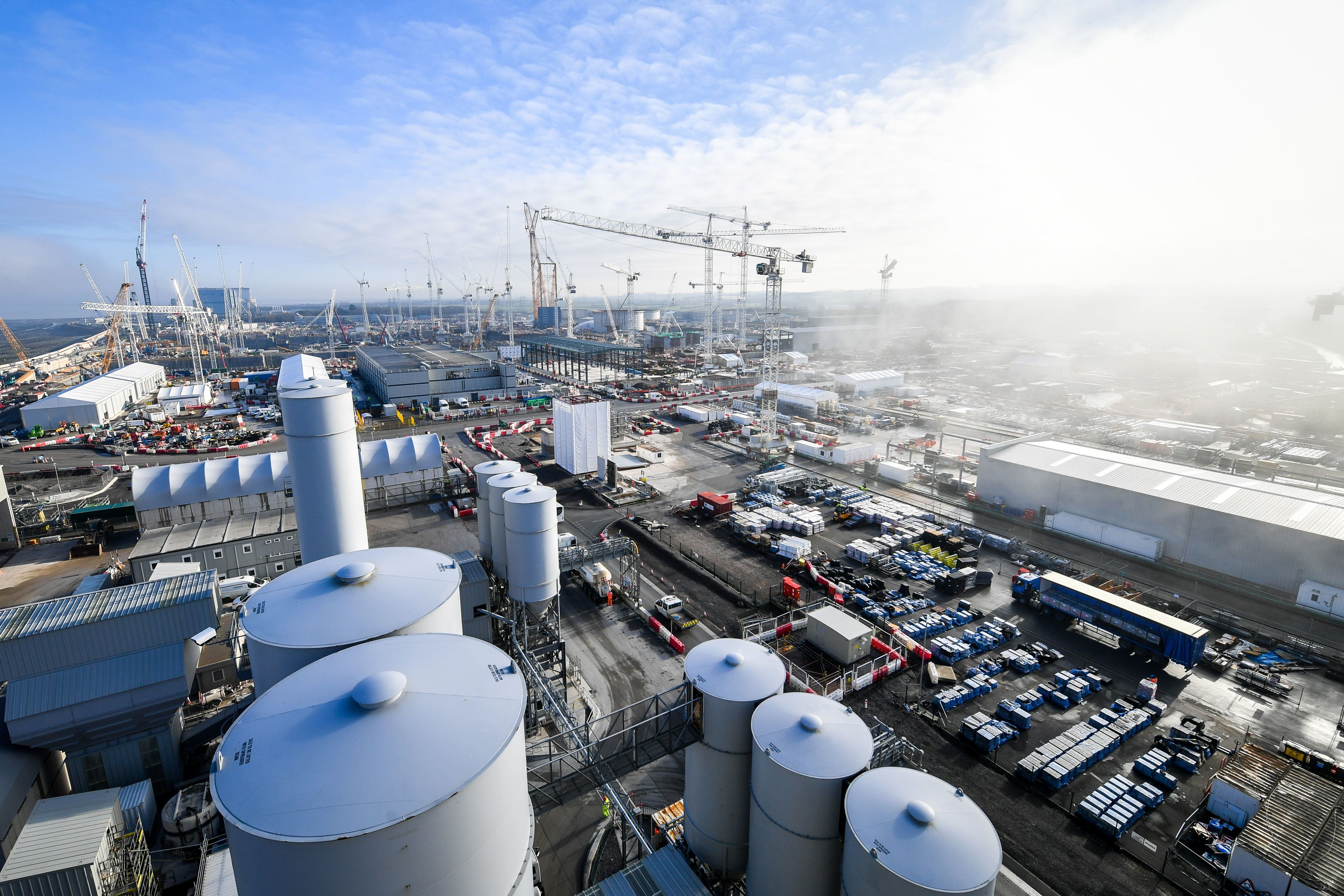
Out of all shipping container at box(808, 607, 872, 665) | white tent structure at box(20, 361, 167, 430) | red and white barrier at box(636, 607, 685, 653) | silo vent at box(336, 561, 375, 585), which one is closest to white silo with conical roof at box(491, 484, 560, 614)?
silo vent at box(336, 561, 375, 585)

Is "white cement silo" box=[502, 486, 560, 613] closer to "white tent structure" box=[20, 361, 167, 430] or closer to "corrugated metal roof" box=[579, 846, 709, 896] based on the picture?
"corrugated metal roof" box=[579, 846, 709, 896]

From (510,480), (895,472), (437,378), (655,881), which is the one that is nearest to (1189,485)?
(895,472)

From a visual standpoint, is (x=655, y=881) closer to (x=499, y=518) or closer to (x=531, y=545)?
(x=531, y=545)

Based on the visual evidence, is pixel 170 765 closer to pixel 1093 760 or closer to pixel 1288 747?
pixel 1093 760

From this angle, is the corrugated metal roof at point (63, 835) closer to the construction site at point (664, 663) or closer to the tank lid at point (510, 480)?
the construction site at point (664, 663)

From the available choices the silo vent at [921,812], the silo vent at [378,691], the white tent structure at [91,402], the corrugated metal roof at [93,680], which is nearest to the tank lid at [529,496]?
the silo vent at [378,691]

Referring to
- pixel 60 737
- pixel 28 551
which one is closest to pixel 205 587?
pixel 60 737

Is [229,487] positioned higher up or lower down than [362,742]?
lower down
